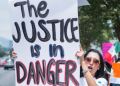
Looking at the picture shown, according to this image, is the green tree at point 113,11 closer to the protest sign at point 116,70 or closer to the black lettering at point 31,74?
the protest sign at point 116,70

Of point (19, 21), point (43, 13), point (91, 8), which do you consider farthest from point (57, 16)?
point (91, 8)

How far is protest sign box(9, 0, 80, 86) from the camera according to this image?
7.25 feet

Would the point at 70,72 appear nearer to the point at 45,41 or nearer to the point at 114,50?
the point at 45,41

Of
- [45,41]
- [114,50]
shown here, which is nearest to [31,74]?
[45,41]

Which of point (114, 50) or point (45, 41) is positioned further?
point (114, 50)

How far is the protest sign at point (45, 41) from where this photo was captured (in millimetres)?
2211

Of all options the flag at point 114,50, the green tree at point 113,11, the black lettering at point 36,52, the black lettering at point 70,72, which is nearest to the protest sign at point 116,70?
the flag at point 114,50

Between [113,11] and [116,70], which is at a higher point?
[113,11]

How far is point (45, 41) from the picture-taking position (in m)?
2.29

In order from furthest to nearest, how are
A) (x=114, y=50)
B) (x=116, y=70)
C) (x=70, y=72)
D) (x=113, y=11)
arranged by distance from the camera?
(x=113, y=11) < (x=114, y=50) < (x=116, y=70) < (x=70, y=72)

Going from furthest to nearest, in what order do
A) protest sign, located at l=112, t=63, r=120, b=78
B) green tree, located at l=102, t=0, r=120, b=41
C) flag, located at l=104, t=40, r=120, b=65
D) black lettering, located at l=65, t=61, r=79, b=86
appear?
green tree, located at l=102, t=0, r=120, b=41 → flag, located at l=104, t=40, r=120, b=65 → protest sign, located at l=112, t=63, r=120, b=78 → black lettering, located at l=65, t=61, r=79, b=86

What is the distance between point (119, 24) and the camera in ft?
29.4

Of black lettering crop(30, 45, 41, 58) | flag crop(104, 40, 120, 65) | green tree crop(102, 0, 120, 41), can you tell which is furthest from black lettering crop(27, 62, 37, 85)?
green tree crop(102, 0, 120, 41)

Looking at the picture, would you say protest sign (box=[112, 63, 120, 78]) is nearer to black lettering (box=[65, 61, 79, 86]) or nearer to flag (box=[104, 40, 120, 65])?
flag (box=[104, 40, 120, 65])
